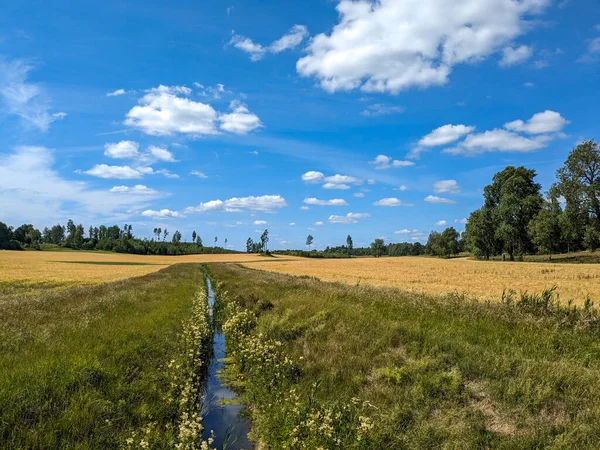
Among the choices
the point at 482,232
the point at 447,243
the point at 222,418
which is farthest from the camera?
the point at 447,243

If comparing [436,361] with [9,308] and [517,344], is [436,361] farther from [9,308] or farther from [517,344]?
[9,308]

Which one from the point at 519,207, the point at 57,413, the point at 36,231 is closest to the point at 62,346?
the point at 57,413

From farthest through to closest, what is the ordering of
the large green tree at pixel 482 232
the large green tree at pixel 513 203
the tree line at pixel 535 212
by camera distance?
the large green tree at pixel 482 232
the large green tree at pixel 513 203
the tree line at pixel 535 212

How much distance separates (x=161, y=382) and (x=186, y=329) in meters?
4.53

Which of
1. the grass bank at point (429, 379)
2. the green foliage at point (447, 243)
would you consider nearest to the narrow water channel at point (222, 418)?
the grass bank at point (429, 379)

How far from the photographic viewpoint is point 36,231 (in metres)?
174

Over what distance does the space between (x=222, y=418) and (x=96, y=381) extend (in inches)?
115

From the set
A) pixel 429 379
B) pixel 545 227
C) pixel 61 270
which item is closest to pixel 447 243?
pixel 545 227

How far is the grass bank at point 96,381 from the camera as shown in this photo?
5961 millimetres

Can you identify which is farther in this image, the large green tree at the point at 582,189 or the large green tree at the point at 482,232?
the large green tree at the point at 482,232

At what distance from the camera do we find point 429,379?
7.59m

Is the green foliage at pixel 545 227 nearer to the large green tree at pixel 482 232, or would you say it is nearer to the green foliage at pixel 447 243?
the large green tree at pixel 482 232

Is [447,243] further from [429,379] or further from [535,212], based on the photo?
[429,379]

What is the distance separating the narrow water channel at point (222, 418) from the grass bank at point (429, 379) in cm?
36
